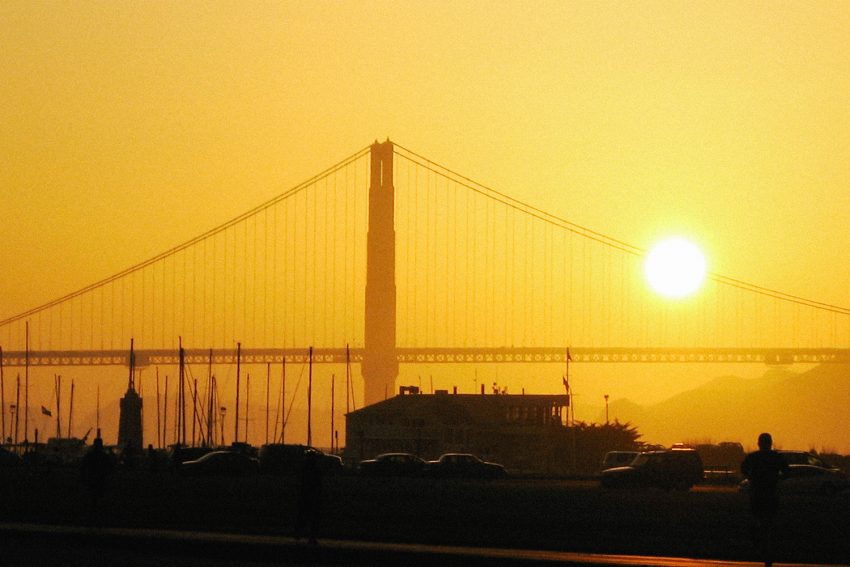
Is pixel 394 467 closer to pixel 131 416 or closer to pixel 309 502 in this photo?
pixel 309 502

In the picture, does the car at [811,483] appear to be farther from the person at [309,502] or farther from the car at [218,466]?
the person at [309,502]

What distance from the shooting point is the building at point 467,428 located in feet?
319

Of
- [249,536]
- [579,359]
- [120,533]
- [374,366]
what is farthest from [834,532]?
[579,359]

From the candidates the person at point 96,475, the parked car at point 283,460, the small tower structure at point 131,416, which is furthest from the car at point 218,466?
the small tower structure at point 131,416

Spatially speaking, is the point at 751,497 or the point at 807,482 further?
the point at 807,482

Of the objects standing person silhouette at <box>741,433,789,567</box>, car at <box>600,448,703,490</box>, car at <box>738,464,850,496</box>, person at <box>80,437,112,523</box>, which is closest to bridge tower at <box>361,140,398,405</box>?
car at <box>600,448,703,490</box>

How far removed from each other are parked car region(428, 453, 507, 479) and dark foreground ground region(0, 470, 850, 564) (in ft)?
39.2

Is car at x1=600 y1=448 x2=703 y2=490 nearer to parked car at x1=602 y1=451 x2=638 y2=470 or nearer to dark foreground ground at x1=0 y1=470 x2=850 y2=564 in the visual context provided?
dark foreground ground at x1=0 y1=470 x2=850 y2=564

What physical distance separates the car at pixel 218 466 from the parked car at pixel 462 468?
7.18 m

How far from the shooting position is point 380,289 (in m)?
127

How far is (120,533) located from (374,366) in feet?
321

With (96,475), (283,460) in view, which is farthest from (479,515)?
(283,460)

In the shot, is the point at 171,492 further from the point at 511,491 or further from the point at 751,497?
the point at 751,497

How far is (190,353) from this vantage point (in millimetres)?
139625
